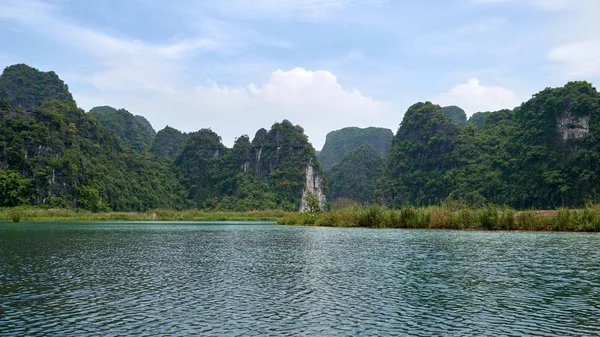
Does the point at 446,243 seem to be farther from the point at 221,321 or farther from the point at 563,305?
the point at 221,321

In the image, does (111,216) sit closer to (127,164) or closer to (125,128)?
(127,164)

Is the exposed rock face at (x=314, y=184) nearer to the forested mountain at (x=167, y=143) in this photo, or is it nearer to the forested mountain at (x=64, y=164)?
the forested mountain at (x=64, y=164)

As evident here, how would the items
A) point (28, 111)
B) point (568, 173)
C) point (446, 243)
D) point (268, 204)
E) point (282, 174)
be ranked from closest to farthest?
1. point (446, 243)
2. point (568, 173)
3. point (28, 111)
4. point (268, 204)
5. point (282, 174)

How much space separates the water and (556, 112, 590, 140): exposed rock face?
74.8 m

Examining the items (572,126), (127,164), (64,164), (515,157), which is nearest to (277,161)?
(127,164)

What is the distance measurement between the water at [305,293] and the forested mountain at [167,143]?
551ft

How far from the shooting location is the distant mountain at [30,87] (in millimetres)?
149875

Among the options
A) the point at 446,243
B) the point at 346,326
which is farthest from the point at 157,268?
the point at 446,243

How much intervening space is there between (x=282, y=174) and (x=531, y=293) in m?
139

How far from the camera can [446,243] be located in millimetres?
31609

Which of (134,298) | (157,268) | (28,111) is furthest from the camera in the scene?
(28,111)

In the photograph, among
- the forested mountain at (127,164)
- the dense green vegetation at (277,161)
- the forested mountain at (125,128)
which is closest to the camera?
the dense green vegetation at (277,161)

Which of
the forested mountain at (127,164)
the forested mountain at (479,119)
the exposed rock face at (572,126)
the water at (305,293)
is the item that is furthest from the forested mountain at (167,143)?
the water at (305,293)

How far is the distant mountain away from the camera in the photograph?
150 m
